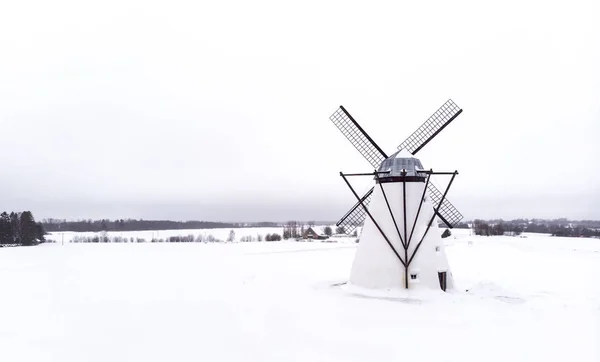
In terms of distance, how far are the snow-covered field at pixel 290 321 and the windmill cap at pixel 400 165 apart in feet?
16.2

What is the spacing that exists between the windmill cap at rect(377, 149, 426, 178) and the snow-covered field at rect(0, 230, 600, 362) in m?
4.93

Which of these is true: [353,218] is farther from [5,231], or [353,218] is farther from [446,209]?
[5,231]

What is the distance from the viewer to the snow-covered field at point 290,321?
32.1 feet

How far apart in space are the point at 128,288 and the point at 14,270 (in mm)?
12928

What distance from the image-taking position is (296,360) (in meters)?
9.20

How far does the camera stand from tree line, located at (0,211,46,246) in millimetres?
64312

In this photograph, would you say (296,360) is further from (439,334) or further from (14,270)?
(14,270)

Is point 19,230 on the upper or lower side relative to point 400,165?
lower

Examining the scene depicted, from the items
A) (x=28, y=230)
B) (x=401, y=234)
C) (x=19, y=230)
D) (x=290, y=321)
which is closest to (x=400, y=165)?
(x=401, y=234)

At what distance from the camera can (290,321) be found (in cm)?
1238

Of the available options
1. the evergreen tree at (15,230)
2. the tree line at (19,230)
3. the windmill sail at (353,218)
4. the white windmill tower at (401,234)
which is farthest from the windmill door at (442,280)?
the evergreen tree at (15,230)

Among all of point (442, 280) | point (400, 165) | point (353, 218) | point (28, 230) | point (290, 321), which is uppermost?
point (400, 165)

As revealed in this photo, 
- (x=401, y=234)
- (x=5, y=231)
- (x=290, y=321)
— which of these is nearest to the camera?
(x=290, y=321)

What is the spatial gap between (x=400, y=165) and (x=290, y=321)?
811 cm
